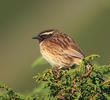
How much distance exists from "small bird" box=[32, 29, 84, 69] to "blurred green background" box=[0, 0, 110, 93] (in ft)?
26.0

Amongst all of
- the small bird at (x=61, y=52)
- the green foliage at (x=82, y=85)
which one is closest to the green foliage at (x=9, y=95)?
the green foliage at (x=82, y=85)

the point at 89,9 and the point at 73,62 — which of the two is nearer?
the point at 73,62

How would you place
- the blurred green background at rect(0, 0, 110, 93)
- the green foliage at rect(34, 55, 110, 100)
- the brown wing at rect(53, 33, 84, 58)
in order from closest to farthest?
the green foliage at rect(34, 55, 110, 100), the brown wing at rect(53, 33, 84, 58), the blurred green background at rect(0, 0, 110, 93)

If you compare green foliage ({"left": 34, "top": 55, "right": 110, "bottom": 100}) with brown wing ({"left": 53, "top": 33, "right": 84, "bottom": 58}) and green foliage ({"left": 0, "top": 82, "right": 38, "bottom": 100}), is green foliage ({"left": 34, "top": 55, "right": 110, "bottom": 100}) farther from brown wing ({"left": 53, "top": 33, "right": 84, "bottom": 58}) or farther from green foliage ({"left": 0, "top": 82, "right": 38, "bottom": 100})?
brown wing ({"left": 53, "top": 33, "right": 84, "bottom": 58})

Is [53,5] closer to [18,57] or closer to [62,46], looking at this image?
[18,57]

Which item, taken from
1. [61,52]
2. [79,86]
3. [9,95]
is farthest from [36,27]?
[79,86]

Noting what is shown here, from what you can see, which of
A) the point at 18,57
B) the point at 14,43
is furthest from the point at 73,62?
the point at 14,43

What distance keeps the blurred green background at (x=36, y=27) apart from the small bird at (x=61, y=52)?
7917 millimetres

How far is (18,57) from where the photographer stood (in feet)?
79.2

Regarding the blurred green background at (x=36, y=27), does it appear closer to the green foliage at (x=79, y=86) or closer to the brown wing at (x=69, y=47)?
the brown wing at (x=69, y=47)

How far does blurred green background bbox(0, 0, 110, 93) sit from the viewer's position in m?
21.1

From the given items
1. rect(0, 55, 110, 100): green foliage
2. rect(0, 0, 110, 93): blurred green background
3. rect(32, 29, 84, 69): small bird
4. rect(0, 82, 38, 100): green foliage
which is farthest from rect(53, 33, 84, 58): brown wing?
rect(0, 0, 110, 93): blurred green background

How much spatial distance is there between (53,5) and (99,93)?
85.3 ft

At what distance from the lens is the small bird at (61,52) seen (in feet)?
30.4
